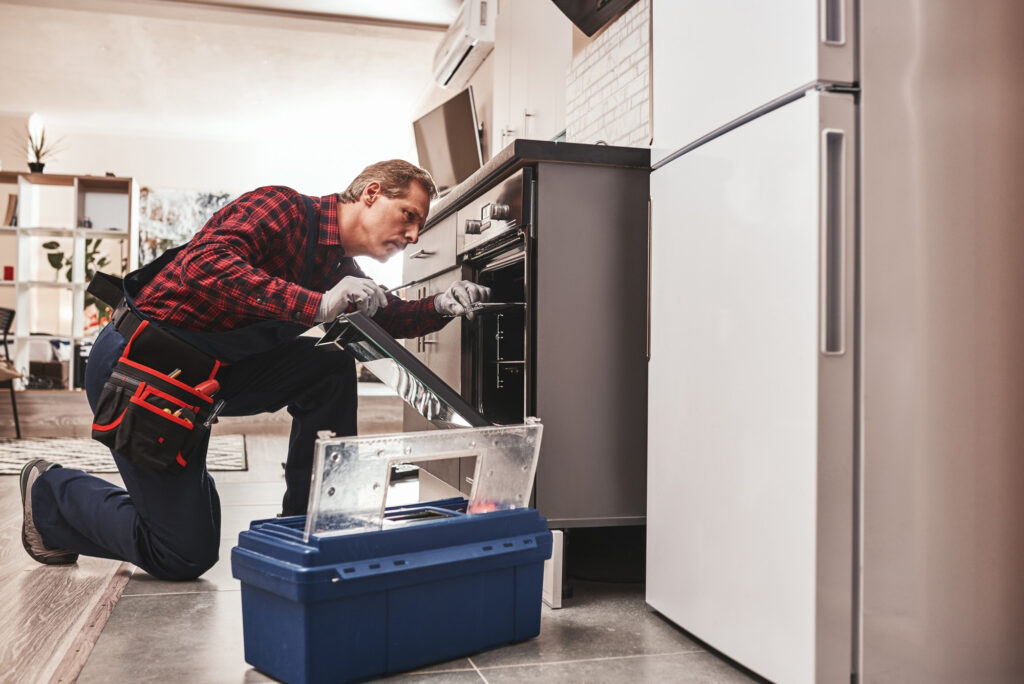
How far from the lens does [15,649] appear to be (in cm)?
148

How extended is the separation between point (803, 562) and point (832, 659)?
0.13m

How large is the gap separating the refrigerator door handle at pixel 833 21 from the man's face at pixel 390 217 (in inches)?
42.0

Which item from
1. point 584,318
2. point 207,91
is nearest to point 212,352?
point 584,318

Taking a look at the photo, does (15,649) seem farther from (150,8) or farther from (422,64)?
(422,64)

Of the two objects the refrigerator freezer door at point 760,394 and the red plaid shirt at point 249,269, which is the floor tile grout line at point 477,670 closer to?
the refrigerator freezer door at point 760,394

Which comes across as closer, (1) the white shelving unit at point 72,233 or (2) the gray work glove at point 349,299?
(2) the gray work glove at point 349,299

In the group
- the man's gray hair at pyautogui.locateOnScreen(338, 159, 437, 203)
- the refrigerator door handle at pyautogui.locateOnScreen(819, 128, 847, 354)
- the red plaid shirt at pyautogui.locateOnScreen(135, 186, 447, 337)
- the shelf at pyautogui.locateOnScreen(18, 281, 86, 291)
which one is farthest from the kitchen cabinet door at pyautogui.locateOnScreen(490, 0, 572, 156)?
the shelf at pyautogui.locateOnScreen(18, 281, 86, 291)

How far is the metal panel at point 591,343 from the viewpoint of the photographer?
182 centimetres

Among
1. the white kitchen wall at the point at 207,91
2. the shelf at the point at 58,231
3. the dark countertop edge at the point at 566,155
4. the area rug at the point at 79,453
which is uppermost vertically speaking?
the white kitchen wall at the point at 207,91

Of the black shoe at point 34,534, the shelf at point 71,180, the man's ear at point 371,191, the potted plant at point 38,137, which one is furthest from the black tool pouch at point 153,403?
the potted plant at point 38,137

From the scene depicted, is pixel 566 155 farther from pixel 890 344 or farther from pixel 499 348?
pixel 890 344

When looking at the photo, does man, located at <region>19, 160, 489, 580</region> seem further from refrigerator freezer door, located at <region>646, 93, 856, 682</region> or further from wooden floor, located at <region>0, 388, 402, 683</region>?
refrigerator freezer door, located at <region>646, 93, 856, 682</region>

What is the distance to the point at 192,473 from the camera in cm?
191

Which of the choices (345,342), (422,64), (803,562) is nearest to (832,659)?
(803,562)
